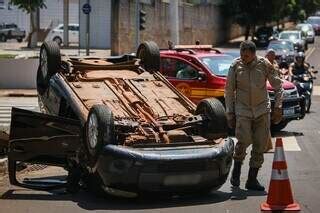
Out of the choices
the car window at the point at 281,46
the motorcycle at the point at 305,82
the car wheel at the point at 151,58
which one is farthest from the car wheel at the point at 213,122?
the car window at the point at 281,46

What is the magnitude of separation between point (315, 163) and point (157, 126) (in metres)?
3.49

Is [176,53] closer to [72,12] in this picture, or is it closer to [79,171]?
[79,171]

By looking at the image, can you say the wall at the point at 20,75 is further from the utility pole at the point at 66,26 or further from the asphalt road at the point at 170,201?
the utility pole at the point at 66,26

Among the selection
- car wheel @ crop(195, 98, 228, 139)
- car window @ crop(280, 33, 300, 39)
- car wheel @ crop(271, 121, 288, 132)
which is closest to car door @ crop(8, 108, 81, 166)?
car wheel @ crop(195, 98, 228, 139)

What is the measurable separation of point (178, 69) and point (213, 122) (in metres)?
7.18

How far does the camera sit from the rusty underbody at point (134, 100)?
879 cm

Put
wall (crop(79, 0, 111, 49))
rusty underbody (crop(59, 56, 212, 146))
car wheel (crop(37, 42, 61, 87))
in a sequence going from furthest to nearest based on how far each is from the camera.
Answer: wall (crop(79, 0, 111, 49)) < car wheel (crop(37, 42, 61, 87)) < rusty underbody (crop(59, 56, 212, 146))

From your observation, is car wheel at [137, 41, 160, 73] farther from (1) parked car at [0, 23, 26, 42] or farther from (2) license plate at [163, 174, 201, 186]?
(1) parked car at [0, 23, 26, 42]

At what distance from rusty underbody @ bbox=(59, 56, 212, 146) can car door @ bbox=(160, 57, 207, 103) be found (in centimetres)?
474

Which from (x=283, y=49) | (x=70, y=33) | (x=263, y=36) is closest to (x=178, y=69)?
(x=283, y=49)

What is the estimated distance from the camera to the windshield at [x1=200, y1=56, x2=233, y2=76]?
1584cm

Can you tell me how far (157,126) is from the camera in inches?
354

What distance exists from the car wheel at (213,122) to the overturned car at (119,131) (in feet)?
0.04

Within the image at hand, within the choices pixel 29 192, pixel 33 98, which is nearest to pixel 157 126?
pixel 29 192
